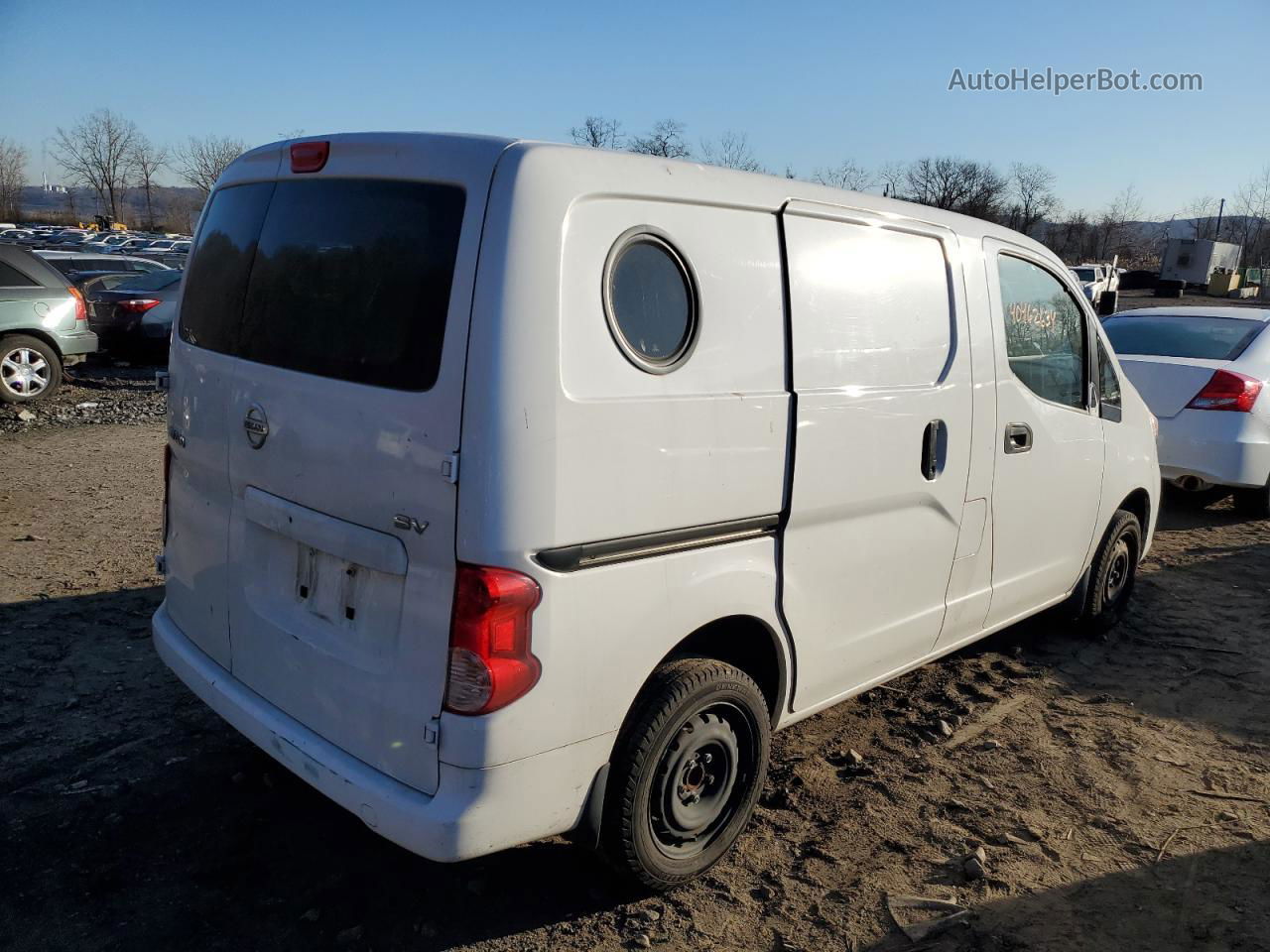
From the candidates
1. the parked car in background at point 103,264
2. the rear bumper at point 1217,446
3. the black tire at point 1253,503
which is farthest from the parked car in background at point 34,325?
the black tire at point 1253,503

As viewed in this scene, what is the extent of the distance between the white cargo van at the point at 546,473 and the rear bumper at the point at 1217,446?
4.89 m

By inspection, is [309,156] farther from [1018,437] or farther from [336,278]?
[1018,437]

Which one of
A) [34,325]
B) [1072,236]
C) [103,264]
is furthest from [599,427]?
[1072,236]

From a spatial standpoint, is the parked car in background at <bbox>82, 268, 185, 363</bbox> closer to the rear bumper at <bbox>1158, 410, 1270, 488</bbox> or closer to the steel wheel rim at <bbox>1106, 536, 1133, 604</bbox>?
the rear bumper at <bbox>1158, 410, 1270, 488</bbox>

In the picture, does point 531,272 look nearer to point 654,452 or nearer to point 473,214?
point 473,214

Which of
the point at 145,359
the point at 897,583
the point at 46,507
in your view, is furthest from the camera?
the point at 145,359

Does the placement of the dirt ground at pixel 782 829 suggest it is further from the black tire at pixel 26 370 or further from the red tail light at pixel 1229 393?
the black tire at pixel 26 370

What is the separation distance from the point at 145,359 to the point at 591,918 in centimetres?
1431

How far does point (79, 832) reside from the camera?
10.3ft

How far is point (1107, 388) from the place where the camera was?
4773 millimetres

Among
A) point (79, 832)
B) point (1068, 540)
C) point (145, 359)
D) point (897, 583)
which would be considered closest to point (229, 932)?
point (79, 832)

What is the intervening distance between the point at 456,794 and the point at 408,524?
2.25 ft

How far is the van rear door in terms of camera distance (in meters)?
2.38

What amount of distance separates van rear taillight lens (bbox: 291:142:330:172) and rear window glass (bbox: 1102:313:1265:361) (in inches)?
284
